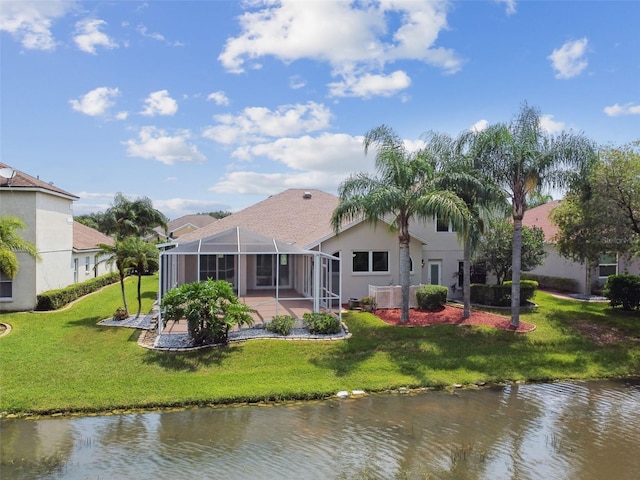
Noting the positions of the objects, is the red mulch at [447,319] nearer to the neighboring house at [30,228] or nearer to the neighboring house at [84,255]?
the neighboring house at [30,228]

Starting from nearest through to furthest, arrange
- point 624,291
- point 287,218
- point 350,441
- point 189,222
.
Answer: point 350,441
point 624,291
point 287,218
point 189,222

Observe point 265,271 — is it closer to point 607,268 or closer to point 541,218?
point 607,268

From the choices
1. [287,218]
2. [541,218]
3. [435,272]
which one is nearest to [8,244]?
[287,218]

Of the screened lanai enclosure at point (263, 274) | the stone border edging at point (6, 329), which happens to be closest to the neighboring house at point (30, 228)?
the stone border edging at point (6, 329)

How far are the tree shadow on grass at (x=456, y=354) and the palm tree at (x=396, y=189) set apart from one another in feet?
6.14

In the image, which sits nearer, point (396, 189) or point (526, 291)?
point (396, 189)

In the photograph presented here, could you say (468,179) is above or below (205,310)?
above

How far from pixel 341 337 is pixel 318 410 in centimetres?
511

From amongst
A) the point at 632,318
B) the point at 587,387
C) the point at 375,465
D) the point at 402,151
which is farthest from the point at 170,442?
the point at 632,318

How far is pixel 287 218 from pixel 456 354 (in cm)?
1663

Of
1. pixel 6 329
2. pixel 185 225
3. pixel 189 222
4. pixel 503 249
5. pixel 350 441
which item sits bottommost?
pixel 350 441

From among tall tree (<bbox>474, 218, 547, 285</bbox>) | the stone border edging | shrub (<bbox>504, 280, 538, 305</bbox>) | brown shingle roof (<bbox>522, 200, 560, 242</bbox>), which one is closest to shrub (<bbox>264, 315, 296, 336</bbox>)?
the stone border edging

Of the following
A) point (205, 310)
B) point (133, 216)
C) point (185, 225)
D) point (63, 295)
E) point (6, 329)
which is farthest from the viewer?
point (185, 225)

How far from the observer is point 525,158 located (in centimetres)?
1658
